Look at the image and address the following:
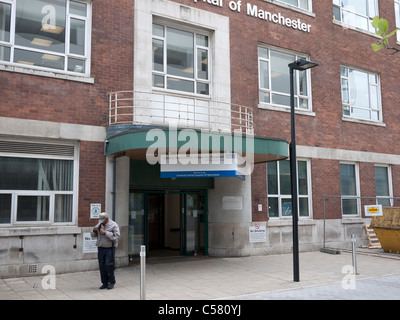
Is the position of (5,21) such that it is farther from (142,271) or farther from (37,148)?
(142,271)

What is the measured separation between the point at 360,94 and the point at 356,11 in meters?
3.87

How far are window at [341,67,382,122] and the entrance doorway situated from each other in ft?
26.2

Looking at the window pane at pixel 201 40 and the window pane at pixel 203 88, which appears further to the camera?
the window pane at pixel 201 40

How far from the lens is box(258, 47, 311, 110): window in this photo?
15547 millimetres

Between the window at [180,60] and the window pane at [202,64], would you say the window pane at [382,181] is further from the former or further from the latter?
the window pane at [202,64]

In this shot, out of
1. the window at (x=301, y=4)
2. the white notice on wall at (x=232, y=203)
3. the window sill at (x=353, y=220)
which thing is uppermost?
the window at (x=301, y=4)

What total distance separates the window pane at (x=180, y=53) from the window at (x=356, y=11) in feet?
25.6

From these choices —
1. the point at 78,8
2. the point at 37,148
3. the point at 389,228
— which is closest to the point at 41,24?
the point at 78,8

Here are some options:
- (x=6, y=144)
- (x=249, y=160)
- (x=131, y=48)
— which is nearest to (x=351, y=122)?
(x=249, y=160)

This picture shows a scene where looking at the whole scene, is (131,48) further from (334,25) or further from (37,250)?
(334,25)

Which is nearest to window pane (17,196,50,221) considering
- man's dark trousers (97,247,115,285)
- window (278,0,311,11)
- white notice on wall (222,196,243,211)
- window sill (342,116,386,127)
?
man's dark trousers (97,247,115,285)

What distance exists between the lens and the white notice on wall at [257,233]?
14188 millimetres

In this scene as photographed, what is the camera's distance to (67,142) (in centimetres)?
1138

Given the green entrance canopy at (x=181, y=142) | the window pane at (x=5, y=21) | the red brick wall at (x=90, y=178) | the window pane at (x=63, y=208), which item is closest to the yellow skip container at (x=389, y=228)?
the green entrance canopy at (x=181, y=142)
